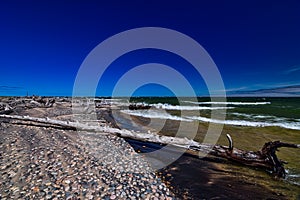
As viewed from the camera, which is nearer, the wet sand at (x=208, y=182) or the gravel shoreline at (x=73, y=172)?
the gravel shoreline at (x=73, y=172)

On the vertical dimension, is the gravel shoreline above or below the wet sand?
above

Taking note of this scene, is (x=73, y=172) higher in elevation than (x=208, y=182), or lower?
higher

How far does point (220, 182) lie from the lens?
5840mm

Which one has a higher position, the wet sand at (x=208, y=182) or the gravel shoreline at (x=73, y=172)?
the gravel shoreline at (x=73, y=172)

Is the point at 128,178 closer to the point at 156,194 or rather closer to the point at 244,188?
the point at 156,194

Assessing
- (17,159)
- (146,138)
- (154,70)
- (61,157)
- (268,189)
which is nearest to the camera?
(268,189)

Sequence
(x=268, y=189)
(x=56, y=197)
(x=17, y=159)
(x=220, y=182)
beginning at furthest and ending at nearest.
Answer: (x=17, y=159) → (x=220, y=182) → (x=268, y=189) → (x=56, y=197)

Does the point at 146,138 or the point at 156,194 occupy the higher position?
the point at 146,138

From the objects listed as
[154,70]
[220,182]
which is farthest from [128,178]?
[154,70]

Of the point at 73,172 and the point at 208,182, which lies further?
the point at 208,182

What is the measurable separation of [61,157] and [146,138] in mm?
3851

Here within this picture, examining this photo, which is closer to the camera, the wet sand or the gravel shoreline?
the gravel shoreline

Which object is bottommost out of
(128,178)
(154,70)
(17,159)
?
(128,178)

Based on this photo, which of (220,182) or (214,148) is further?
(214,148)
